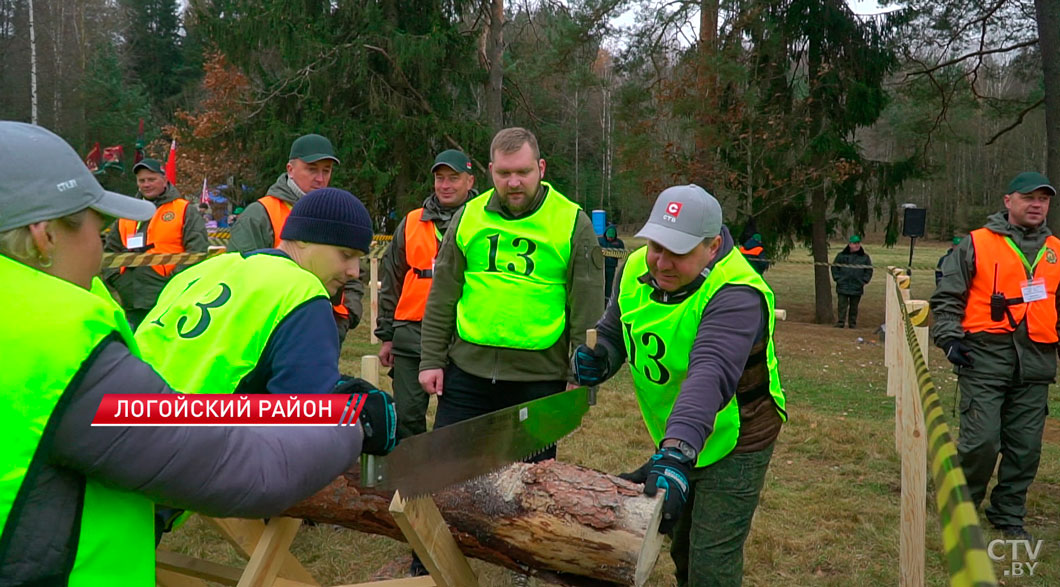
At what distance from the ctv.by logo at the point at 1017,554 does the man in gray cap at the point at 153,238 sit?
6092mm

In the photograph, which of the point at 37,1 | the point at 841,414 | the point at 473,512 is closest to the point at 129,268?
the point at 473,512

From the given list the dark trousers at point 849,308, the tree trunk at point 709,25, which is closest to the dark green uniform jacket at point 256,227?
the tree trunk at point 709,25

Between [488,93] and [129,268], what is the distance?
14190 mm

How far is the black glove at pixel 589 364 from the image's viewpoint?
3.53m

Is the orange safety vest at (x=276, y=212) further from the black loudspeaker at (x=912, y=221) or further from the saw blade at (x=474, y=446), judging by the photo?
the black loudspeaker at (x=912, y=221)

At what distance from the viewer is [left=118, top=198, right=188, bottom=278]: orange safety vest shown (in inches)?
273

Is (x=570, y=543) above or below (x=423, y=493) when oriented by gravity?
below

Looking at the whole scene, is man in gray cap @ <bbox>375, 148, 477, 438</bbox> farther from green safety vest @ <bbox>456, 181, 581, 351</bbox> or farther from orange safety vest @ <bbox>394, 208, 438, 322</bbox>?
green safety vest @ <bbox>456, 181, 581, 351</bbox>

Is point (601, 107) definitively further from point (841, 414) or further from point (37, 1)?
point (841, 414)

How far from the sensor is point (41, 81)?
33.5 m

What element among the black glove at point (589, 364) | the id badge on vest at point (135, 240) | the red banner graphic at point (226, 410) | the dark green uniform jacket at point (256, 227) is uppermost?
the dark green uniform jacket at point (256, 227)

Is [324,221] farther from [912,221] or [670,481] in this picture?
[912,221]

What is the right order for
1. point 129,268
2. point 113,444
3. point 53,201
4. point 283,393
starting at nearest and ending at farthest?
point 113,444
point 53,201
point 283,393
point 129,268

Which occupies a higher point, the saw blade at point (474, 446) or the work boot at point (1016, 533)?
the saw blade at point (474, 446)
